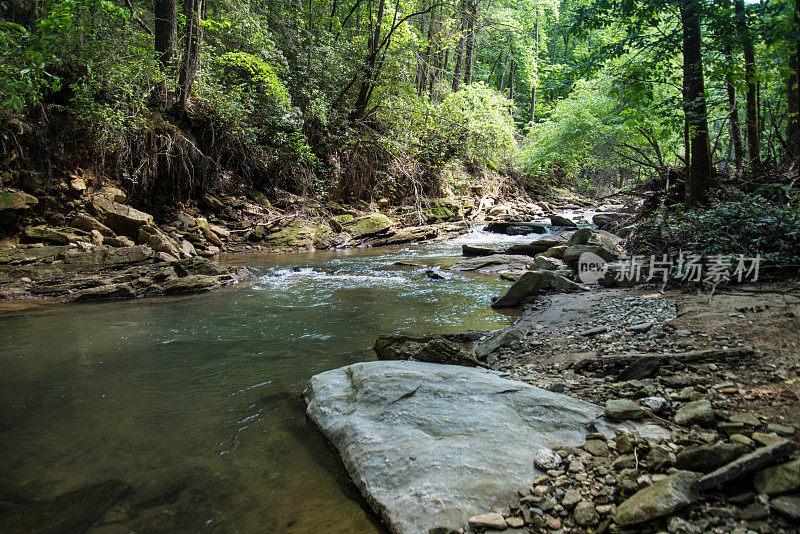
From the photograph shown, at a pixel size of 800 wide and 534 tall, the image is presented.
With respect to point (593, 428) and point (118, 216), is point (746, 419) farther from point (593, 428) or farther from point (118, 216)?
point (118, 216)

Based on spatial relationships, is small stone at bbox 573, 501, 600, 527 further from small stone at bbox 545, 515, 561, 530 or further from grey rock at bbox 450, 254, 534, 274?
grey rock at bbox 450, 254, 534, 274

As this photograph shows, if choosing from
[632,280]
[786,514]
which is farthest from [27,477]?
[632,280]

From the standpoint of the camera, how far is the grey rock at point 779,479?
1538 mm

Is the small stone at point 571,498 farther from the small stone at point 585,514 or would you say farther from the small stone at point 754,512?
the small stone at point 754,512

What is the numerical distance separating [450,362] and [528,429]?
144 cm

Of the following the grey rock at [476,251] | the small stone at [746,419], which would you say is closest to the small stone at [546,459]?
the small stone at [746,419]

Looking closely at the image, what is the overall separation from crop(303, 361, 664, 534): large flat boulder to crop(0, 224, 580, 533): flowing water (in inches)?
6.9

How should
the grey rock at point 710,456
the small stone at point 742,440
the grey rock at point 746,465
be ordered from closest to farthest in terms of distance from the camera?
the grey rock at point 746,465 < the grey rock at point 710,456 < the small stone at point 742,440

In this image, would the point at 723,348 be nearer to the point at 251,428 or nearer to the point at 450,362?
the point at 450,362

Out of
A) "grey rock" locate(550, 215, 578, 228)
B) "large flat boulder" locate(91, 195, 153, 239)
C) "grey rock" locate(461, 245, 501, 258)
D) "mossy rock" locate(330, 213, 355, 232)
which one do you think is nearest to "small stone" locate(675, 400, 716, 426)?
"grey rock" locate(461, 245, 501, 258)

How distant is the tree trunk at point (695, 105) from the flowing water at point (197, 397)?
161 inches

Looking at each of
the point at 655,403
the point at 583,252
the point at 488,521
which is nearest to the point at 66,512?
the point at 488,521

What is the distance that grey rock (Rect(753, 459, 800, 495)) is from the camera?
1.54 metres

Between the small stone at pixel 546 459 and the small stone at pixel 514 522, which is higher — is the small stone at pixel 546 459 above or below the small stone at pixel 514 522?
above
